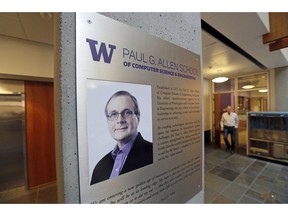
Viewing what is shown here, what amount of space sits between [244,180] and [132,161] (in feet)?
10.5

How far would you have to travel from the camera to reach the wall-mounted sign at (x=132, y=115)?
0.53 metres

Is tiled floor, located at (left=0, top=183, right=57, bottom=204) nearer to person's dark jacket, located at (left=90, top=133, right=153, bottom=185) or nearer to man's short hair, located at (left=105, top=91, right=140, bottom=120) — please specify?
person's dark jacket, located at (left=90, top=133, right=153, bottom=185)

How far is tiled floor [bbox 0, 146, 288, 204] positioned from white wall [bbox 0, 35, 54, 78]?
1.97m

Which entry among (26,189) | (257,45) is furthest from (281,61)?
(26,189)

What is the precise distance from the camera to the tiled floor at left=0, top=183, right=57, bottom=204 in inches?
92.7

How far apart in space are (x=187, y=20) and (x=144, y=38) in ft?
1.36

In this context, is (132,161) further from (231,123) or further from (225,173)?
(231,123)

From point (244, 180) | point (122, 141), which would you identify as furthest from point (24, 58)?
point (244, 180)

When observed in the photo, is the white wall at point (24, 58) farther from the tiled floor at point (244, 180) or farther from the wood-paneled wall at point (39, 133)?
the tiled floor at point (244, 180)

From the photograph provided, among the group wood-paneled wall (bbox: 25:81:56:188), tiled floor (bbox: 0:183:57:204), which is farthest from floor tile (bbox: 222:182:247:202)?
wood-paneled wall (bbox: 25:81:56:188)

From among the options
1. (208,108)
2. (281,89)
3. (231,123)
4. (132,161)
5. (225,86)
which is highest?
(225,86)

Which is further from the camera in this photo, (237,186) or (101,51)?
(237,186)

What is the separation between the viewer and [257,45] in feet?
8.73

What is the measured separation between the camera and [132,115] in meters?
0.64
